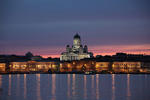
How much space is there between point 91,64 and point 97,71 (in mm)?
4651

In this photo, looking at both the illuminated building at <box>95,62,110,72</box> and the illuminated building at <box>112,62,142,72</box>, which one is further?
the illuminated building at <box>95,62,110,72</box>

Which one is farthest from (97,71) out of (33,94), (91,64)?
(33,94)

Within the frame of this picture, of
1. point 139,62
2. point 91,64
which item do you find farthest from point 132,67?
point 91,64

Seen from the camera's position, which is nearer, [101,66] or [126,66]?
[126,66]

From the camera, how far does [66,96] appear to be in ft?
185

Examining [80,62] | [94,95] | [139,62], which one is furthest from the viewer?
[80,62]

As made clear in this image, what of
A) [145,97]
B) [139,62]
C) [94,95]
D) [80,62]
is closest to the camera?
[145,97]

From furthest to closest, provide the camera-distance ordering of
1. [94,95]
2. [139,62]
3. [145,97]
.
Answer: [139,62]
[94,95]
[145,97]

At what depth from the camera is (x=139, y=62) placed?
6845 inches

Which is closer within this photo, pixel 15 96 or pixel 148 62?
pixel 15 96

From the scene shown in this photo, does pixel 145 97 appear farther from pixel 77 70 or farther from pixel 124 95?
pixel 77 70

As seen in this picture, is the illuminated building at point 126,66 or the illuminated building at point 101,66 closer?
the illuminated building at point 126,66

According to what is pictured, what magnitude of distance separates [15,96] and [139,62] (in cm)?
12148

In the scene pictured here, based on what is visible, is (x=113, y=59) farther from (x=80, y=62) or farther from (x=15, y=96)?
(x=15, y=96)
